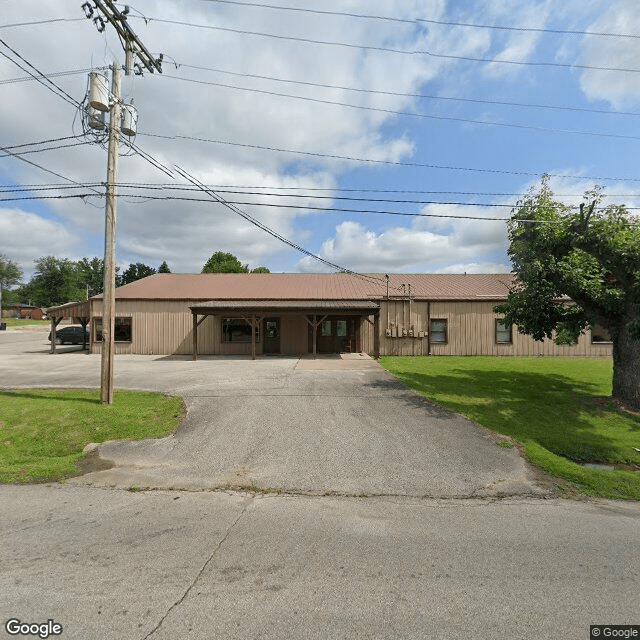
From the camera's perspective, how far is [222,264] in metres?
57.9

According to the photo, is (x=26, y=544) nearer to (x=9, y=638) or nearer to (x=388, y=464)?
(x=9, y=638)

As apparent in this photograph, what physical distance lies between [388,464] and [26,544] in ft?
15.5

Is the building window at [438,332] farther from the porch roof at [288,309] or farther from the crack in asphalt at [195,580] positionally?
the crack in asphalt at [195,580]

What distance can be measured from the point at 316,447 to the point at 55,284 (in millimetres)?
107878

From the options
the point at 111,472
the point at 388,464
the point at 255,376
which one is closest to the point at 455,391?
the point at 388,464

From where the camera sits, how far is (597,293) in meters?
9.49

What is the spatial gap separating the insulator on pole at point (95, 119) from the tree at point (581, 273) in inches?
455

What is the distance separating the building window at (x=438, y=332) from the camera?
2120cm

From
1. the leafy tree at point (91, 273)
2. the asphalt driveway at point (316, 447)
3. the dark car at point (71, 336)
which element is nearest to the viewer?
the asphalt driveway at point (316, 447)

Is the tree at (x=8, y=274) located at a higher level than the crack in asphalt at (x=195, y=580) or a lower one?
higher

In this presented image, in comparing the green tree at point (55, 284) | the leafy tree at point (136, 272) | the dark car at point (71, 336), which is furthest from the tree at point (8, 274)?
the dark car at point (71, 336)

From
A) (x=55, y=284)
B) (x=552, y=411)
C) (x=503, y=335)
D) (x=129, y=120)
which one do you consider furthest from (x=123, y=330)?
(x=55, y=284)

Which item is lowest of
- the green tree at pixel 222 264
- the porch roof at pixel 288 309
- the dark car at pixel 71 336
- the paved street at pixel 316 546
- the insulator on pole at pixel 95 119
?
the paved street at pixel 316 546

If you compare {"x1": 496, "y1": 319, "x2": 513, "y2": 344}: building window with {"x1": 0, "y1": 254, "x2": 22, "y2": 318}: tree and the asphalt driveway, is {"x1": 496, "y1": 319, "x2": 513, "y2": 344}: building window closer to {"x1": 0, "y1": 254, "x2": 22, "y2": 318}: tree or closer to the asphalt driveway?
the asphalt driveway
